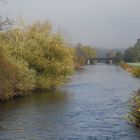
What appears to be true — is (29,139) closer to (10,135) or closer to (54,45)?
(10,135)

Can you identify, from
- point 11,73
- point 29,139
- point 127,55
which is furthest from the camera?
point 127,55

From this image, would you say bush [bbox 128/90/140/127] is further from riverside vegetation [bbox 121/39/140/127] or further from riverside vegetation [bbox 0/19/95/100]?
riverside vegetation [bbox 0/19/95/100]

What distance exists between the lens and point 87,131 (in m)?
25.6

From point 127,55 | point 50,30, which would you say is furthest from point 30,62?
point 127,55

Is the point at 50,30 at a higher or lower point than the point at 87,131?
higher

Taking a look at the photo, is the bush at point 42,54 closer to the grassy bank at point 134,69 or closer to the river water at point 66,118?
the river water at point 66,118

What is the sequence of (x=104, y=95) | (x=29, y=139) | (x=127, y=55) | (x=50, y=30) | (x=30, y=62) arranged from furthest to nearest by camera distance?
1. (x=127, y=55)
2. (x=50, y=30)
3. (x=30, y=62)
4. (x=104, y=95)
5. (x=29, y=139)

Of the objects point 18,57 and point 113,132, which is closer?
point 113,132

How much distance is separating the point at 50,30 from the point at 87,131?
107 feet

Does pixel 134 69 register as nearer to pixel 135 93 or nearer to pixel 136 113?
pixel 135 93

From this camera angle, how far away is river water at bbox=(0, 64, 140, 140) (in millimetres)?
24469

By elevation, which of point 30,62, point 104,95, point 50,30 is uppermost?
point 50,30

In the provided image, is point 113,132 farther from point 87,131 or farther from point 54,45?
point 54,45

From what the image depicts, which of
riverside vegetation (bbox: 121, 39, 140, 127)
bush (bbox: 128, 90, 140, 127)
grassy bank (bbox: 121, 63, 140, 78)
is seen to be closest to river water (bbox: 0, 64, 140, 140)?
bush (bbox: 128, 90, 140, 127)
